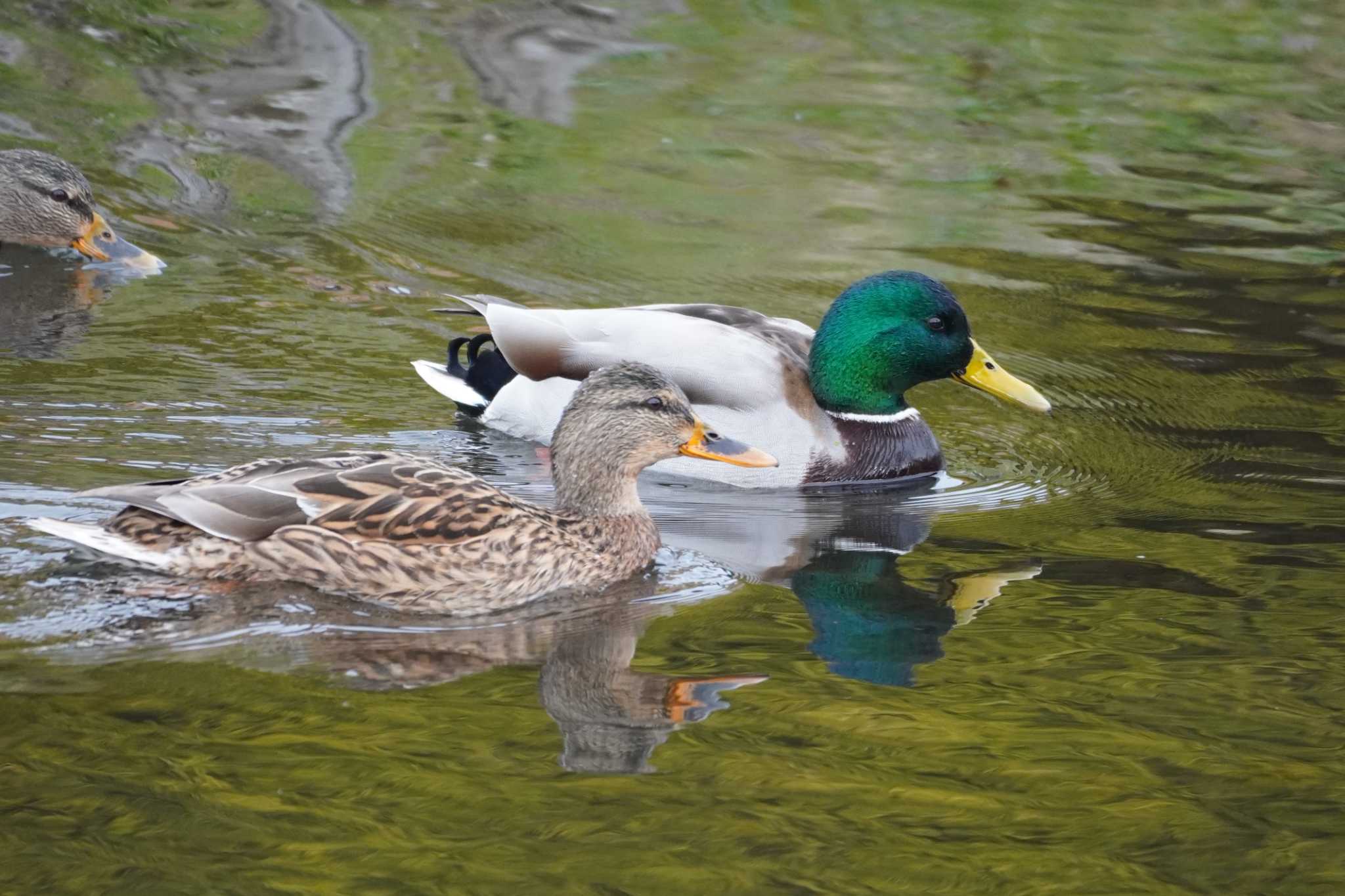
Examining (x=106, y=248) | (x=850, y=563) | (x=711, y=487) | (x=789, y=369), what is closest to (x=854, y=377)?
(x=789, y=369)

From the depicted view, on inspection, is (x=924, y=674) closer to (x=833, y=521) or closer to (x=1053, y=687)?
(x=1053, y=687)

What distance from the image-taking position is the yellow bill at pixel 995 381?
820 cm

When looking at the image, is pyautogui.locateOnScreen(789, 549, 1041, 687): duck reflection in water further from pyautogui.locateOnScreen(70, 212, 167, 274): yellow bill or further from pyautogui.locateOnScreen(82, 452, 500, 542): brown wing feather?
pyautogui.locateOnScreen(70, 212, 167, 274): yellow bill

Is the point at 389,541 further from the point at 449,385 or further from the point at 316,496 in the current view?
the point at 449,385

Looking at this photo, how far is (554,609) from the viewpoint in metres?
5.98

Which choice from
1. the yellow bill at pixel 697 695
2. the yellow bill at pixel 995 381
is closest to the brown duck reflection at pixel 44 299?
the yellow bill at pixel 995 381

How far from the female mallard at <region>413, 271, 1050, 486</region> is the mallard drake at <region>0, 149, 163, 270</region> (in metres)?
2.91

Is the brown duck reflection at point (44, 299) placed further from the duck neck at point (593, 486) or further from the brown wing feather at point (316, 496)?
the duck neck at point (593, 486)

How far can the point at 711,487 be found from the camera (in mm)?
7777

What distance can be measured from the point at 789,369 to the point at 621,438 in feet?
5.90

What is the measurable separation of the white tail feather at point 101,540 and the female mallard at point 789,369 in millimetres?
2639

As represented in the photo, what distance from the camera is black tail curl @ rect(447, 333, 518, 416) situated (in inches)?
336

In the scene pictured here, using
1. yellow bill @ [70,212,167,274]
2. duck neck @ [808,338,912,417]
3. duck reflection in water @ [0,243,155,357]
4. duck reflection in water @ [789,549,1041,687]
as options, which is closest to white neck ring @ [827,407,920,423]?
duck neck @ [808,338,912,417]

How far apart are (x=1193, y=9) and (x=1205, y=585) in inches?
498
